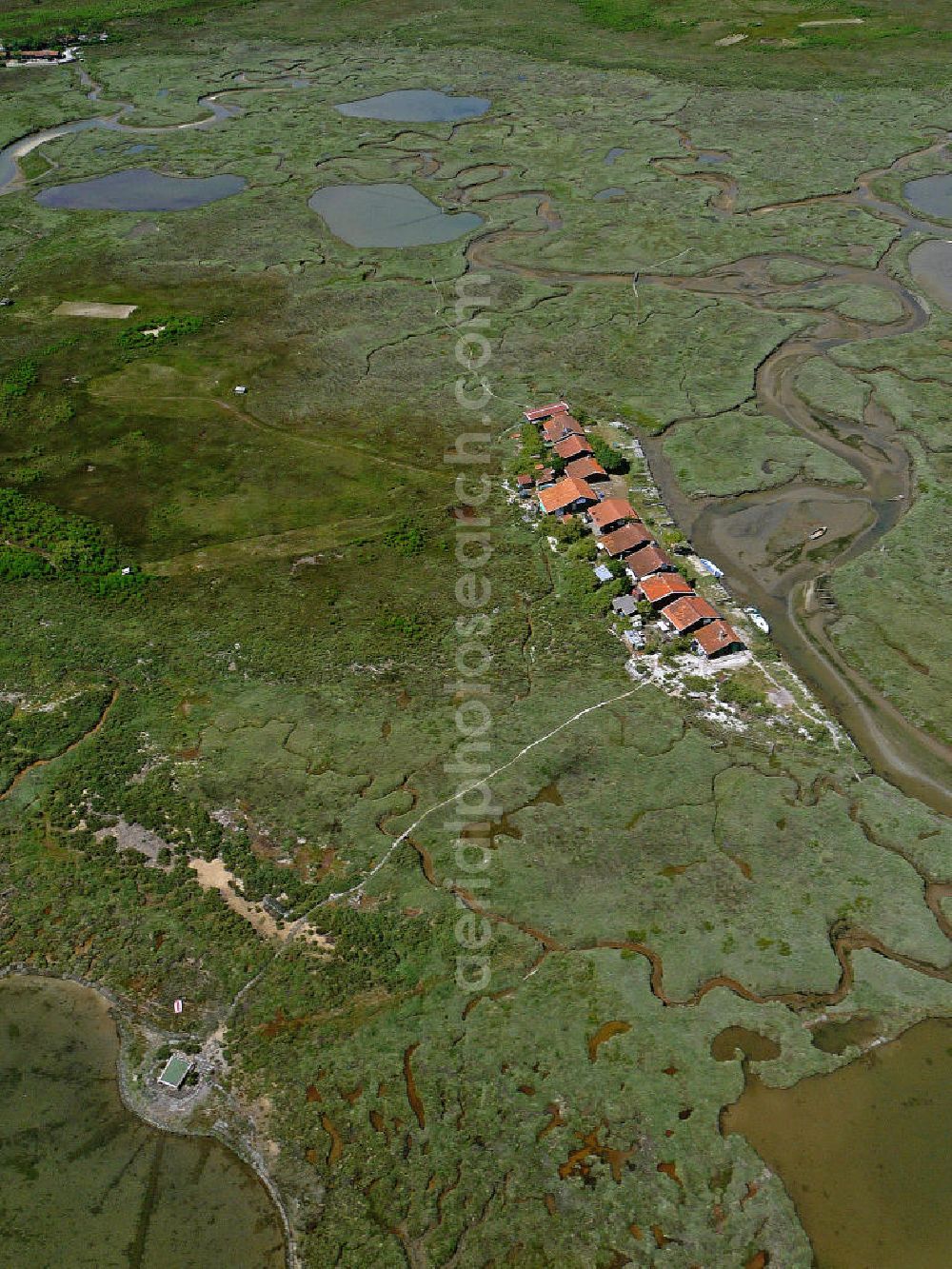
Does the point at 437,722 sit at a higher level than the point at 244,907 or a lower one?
higher

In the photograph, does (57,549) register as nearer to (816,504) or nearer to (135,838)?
(135,838)

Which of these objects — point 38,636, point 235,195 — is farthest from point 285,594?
point 235,195

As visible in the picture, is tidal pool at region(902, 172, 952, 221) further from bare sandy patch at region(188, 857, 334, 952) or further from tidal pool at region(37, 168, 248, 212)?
bare sandy patch at region(188, 857, 334, 952)

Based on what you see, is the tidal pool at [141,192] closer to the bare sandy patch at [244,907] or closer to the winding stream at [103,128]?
the winding stream at [103,128]

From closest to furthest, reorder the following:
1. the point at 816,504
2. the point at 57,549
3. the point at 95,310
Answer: the point at 57,549
the point at 816,504
the point at 95,310

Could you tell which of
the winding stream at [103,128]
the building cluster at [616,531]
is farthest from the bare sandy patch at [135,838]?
the winding stream at [103,128]

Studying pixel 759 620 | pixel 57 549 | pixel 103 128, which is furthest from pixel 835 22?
pixel 57 549

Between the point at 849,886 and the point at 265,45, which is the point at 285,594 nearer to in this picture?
the point at 849,886

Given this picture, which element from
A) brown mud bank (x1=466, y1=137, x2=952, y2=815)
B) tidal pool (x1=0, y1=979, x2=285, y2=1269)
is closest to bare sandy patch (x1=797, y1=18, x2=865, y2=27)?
brown mud bank (x1=466, y1=137, x2=952, y2=815)
